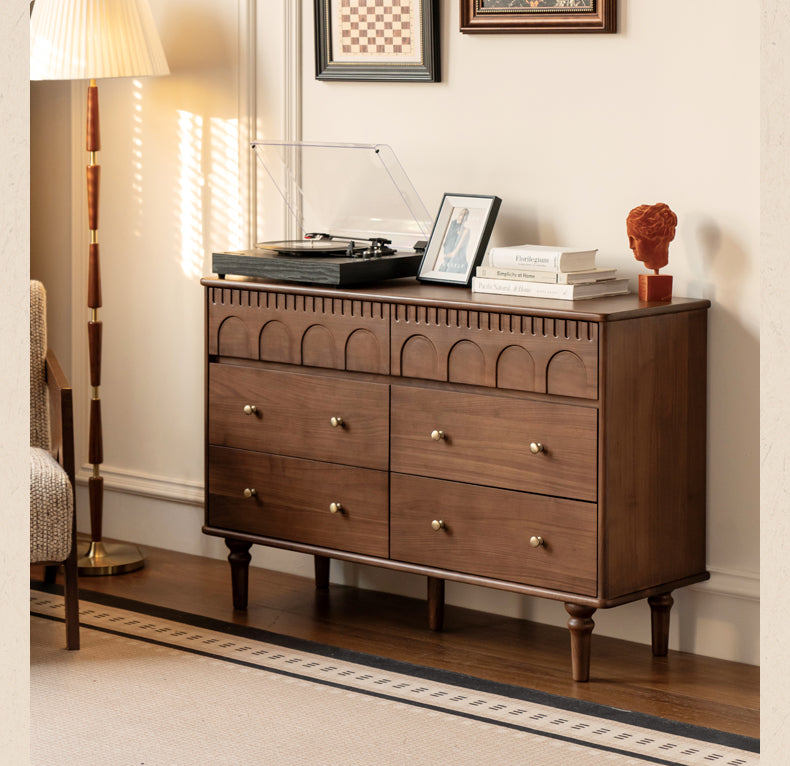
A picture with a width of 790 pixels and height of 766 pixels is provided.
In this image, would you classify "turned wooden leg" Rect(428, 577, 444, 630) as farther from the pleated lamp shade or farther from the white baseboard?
the pleated lamp shade

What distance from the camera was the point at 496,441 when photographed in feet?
9.39

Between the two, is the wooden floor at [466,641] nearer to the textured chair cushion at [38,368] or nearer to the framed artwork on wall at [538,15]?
the textured chair cushion at [38,368]

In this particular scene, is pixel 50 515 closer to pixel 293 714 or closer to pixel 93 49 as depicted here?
pixel 293 714

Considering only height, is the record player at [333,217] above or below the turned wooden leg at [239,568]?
above

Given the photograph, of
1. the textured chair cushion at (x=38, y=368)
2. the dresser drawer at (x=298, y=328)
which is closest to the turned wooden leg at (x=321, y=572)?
the dresser drawer at (x=298, y=328)

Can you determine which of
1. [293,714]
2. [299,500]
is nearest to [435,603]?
[299,500]

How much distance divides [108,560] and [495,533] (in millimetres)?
1429

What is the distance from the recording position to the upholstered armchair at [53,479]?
2.96 m

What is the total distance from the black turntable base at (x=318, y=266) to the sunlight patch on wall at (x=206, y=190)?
1.57 ft

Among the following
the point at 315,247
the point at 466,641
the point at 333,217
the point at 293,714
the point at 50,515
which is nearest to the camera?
the point at 293,714

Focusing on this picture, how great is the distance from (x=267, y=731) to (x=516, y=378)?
906mm

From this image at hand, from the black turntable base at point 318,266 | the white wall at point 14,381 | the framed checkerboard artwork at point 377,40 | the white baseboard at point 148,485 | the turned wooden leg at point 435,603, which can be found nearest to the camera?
the white wall at point 14,381

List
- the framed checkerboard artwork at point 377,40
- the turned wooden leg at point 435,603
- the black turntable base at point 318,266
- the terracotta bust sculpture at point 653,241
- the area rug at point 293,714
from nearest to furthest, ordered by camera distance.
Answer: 1. the area rug at point 293,714
2. the terracotta bust sculpture at point 653,241
3. the black turntable base at point 318,266
4. the turned wooden leg at point 435,603
5. the framed checkerboard artwork at point 377,40

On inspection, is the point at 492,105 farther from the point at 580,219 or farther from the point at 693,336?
the point at 693,336
